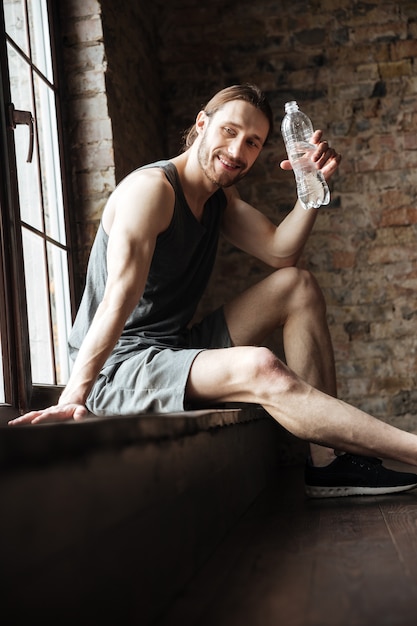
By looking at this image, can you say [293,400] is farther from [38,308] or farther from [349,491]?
[38,308]

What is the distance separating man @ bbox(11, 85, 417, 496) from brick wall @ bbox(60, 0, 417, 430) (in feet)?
4.56

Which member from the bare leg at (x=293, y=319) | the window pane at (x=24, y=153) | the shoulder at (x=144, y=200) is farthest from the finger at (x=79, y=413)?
the window pane at (x=24, y=153)

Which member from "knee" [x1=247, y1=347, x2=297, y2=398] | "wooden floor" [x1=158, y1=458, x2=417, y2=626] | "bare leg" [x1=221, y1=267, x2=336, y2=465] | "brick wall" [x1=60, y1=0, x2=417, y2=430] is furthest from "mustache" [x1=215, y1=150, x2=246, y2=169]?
"brick wall" [x1=60, y1=0, x2=417, y2=430]

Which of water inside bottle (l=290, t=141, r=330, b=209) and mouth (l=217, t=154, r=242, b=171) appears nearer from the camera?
mouth (l=217, t=154, r=242, b=171)

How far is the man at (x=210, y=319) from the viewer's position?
1.96 meters

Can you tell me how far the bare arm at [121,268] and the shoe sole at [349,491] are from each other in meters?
0.84

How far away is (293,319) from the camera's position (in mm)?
2600

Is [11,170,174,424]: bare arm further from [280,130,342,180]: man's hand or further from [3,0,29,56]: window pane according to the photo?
[3,0,29,56]: window pane

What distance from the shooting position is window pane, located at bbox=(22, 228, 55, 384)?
2719 mm

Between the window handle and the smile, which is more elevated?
the window handle

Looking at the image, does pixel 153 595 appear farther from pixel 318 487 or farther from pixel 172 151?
pixel 172 151

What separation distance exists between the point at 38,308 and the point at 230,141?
913 millimetres

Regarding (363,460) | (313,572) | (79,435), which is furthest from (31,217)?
(79,435)

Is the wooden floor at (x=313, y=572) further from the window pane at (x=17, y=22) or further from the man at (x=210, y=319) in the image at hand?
the window pane at (x=17, y=22)
